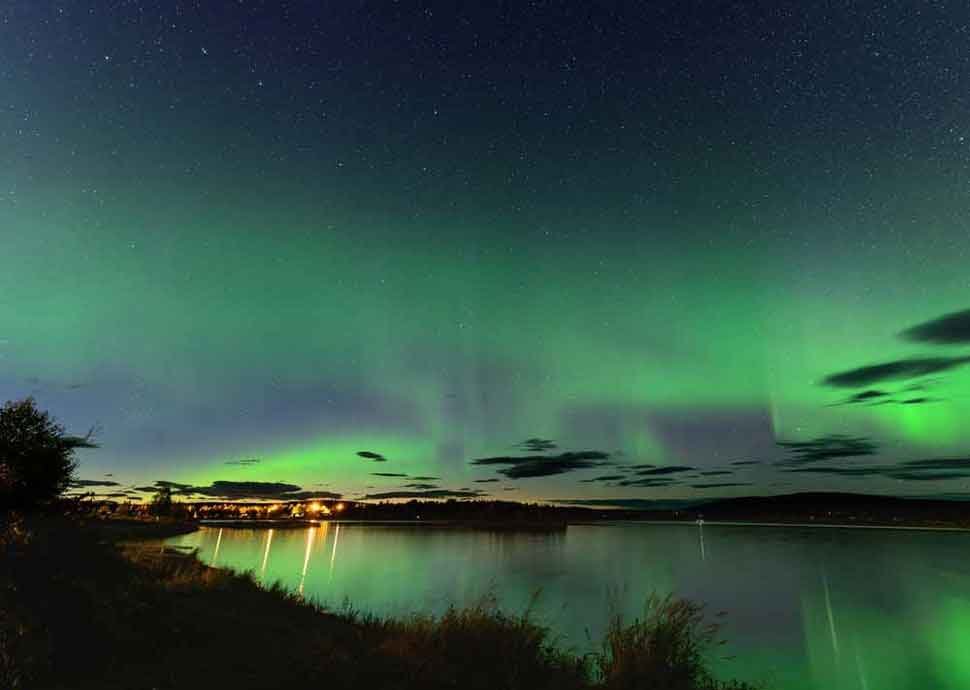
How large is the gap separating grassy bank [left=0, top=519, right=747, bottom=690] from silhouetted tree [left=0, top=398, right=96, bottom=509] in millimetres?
1558

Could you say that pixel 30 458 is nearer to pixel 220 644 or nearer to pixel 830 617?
pixel 220 644

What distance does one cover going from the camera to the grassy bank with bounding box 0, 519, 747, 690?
10422 millimetres

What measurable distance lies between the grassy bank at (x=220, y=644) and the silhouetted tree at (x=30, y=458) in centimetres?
156

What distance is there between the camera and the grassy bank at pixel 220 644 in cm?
1042

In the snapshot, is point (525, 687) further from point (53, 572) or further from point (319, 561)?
point (319, 561)

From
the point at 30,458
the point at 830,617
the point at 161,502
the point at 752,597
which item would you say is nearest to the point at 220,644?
the point at 30,458

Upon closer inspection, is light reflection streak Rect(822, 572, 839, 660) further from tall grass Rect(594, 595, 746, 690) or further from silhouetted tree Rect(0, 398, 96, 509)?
silhouetted tree Rect(0, 398, 96, 509)

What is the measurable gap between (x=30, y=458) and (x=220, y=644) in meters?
6.23

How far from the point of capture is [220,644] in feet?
41.2

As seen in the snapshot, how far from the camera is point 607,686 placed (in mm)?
12391

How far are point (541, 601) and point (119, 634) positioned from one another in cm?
3676

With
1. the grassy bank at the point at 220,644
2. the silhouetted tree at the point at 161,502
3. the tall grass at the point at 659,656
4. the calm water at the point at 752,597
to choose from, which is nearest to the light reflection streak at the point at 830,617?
the calm water at the point at 752,597

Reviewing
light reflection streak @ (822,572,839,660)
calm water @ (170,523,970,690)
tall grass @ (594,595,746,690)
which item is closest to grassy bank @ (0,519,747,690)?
tall grass @ (594,595,746,690)

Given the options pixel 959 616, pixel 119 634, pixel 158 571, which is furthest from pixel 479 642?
pixel 959 616
